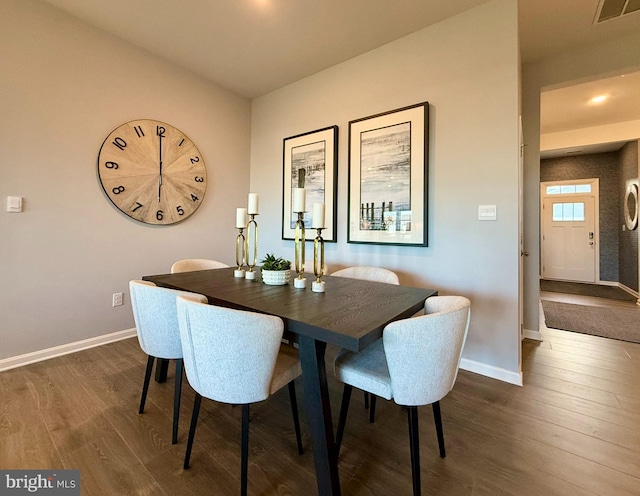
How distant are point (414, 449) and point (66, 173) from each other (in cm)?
313

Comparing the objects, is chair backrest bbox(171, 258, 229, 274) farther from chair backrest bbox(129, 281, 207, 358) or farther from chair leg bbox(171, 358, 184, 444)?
chair leg bbox(171, 358, 184, 444)

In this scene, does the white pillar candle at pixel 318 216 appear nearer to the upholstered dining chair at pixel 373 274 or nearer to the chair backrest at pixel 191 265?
the upholstered dining chair at pixel 373 274

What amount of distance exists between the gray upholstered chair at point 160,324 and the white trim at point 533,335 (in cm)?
323

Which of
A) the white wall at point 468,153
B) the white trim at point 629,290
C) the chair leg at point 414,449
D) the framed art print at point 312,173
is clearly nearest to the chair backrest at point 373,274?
the white wall at point 468,153

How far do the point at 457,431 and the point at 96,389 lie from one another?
2245 millimetres

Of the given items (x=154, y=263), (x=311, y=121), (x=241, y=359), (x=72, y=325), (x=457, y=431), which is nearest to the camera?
(x=241, y=359)

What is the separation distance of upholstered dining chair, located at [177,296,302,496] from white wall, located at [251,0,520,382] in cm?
177

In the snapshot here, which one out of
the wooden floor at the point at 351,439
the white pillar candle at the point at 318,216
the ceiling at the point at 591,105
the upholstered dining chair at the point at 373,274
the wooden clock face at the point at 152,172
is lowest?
the wooden floor at the point at 351,439

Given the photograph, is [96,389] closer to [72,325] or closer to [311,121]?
[72,325]

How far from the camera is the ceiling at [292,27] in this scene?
2.23m

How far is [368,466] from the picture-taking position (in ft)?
4.33

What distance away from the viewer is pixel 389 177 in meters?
2.61

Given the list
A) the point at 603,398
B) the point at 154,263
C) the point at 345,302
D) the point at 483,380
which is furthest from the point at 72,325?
the point at 603,398

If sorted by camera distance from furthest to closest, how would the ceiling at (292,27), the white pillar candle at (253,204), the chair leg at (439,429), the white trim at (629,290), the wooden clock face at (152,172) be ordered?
the white trim at (629,290) < the wooden clock face at (152,172) < the ceiling at (292,27) < the white pillar candle at (253,204) < the chair leg at (439,429)
